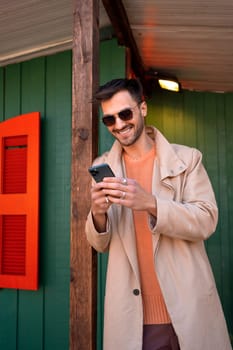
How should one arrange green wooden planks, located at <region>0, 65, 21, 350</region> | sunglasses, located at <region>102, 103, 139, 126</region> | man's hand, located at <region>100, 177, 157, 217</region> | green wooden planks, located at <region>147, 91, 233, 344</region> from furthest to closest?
green wooden planks, located at <region>147, 91, 233, 344</region>
green wooden planks, located at <region>0, 65, 21, 350</region>
sunglasses, located at <region>102, 103, 139, 126</region>
man's hand, located at <region>100, 177, 157, 217</region>

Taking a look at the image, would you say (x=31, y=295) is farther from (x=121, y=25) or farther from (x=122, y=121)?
(x=121, y=25)

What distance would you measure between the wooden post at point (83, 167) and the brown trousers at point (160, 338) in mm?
257

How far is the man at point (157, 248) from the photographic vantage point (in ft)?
4.74

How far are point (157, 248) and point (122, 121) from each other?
558mm

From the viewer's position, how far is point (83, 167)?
169cm

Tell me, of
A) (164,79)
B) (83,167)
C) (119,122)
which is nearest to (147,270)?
(83,167)

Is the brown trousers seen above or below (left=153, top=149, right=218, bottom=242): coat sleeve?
below

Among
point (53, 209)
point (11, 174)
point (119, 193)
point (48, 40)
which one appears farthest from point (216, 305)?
point (48, 40)

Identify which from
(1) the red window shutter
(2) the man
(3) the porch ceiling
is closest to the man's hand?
(2) the man

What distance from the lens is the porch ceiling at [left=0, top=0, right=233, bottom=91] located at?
8.00 feet

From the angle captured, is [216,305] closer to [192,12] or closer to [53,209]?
[53,209]

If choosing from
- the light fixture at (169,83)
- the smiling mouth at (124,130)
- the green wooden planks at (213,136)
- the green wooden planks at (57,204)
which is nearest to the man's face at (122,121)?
the smiling mouth at (124,130)

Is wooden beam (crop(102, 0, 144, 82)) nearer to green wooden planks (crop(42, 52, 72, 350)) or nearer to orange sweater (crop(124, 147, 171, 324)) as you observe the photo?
green wooden planks (crop(42, 52, 72, 350))

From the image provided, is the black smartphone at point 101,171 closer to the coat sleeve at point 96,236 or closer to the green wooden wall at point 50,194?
the coat sleeve at point 96,236
